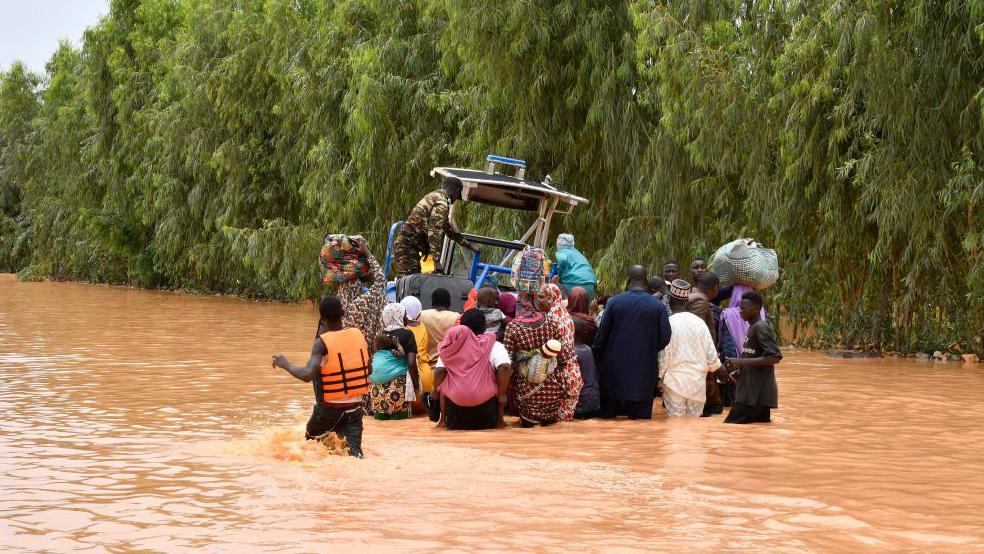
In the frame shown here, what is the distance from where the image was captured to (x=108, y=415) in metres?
12.5

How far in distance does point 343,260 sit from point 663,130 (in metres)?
10.7

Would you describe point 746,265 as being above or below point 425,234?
below

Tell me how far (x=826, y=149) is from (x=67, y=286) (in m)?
39.0

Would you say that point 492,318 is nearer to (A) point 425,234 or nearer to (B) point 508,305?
(B) point 508,305

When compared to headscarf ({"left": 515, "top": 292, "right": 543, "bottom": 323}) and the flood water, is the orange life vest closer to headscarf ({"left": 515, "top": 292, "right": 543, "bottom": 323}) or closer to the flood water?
the flood water

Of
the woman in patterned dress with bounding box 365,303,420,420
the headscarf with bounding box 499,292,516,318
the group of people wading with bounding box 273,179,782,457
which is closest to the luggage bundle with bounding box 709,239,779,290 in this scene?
the group of people wading with bounding box 273,179,782,457

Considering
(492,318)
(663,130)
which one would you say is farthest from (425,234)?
(663,130)

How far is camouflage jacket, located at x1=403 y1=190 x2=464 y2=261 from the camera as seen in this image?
14.2 m

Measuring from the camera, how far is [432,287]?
13.5m

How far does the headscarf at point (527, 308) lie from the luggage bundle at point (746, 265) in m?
2.71

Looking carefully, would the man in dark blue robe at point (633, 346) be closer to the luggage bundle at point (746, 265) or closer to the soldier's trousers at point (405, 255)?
the luggage bundle at point (746, 265)

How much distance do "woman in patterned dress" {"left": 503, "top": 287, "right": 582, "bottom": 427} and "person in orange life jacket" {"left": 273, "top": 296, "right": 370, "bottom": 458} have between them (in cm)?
272

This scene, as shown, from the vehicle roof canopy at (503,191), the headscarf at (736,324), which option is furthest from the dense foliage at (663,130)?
the headscarf at (736,324)

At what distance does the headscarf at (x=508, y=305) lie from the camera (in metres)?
13.2
